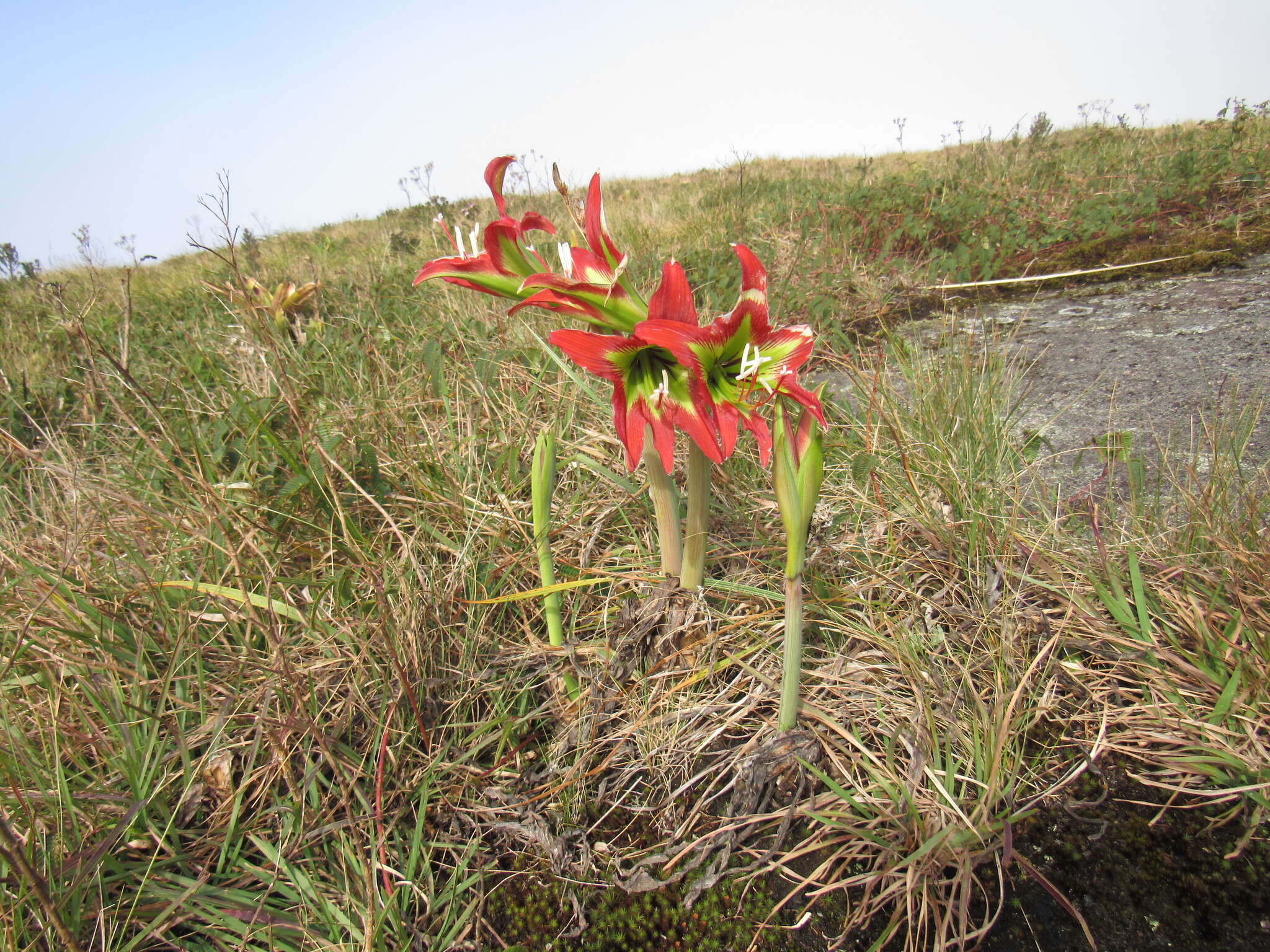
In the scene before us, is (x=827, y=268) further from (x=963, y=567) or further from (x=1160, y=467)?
(x=963, y=567)

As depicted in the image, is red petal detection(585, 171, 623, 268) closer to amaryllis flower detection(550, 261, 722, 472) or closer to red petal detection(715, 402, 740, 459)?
amaryllis flower detection(550, 261, 722, 472)

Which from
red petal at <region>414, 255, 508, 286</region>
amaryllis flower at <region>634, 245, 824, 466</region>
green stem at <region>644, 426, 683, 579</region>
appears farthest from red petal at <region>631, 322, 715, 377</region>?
red petal at <region>414, 255, 508, 286</region>

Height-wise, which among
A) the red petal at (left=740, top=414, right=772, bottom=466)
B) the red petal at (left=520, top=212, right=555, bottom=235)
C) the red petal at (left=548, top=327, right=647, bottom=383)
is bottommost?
the red petal at (left=740, top=414, right=772, bottom=466)

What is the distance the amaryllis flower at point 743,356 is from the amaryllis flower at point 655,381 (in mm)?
18

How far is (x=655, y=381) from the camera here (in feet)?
4.22

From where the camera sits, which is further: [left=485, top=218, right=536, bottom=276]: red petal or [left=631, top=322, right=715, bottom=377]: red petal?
[left=485, top=218, right=536, bottom=276]: red petal

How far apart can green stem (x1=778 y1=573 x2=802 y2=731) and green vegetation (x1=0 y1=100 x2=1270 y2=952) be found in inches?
4.0

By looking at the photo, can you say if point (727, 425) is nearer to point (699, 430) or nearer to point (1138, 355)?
point (699, 430)

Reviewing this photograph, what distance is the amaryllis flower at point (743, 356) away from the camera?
1152 millimetres

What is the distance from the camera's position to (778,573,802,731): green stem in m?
1.31

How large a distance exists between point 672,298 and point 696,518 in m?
0.53

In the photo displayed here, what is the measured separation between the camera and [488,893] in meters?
1.49

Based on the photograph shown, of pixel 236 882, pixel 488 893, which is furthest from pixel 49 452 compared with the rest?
pixel 488 893

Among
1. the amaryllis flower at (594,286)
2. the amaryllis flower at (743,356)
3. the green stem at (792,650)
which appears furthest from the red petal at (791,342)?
the green stem at (792,650)
